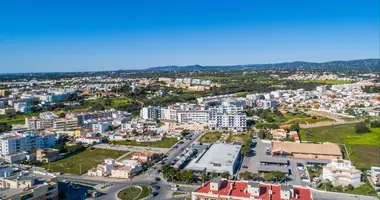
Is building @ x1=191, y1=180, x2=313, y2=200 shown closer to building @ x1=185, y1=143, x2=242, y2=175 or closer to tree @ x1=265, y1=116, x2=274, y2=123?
building @ x1=185, y1=143, x2=242, y2=175

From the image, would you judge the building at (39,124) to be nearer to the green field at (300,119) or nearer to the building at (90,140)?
the building at (90,140)

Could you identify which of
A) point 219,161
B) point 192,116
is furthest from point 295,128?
point 219,161

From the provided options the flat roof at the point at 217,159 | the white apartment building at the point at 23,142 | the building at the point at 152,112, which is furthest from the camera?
the building at the point at 152,112

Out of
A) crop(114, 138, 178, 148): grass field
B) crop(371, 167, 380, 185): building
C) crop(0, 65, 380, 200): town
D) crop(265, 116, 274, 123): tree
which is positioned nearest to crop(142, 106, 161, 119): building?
crop(0, 65, 380, 200): town

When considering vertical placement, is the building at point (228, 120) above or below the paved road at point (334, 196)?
above

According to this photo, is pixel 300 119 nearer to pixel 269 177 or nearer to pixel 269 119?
pixel 269 119

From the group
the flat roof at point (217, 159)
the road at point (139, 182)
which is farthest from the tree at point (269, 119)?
the road at point (139, 182)

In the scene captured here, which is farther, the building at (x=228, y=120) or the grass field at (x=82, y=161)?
the building at (x=228, y=120)
